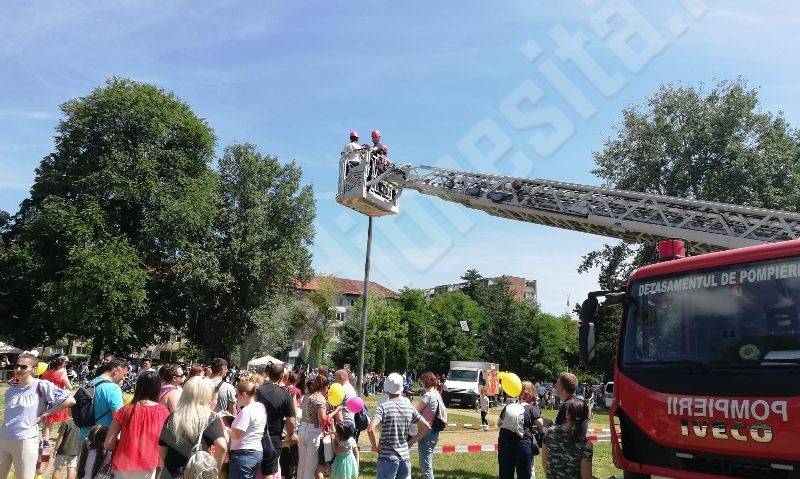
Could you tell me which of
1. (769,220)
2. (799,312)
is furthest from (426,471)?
(769,220)

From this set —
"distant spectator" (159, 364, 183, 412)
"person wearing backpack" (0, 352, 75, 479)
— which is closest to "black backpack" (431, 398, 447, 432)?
"distant spectator" (159, 364, 183, 412)

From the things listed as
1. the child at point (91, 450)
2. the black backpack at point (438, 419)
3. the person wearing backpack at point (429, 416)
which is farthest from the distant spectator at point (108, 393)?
the black backpack at point (438, 419)

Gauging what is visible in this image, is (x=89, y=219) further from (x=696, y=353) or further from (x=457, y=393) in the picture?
(x=696, y=353)

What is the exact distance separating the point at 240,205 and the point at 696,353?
127 ft

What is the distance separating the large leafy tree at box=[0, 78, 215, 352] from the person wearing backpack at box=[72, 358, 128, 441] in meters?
26.6

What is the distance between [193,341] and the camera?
137 feet

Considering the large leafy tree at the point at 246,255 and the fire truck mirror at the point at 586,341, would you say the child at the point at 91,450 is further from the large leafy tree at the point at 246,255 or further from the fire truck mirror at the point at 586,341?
the large leafy tree at the point at 246,255

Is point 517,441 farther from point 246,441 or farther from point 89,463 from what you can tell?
point 89,463

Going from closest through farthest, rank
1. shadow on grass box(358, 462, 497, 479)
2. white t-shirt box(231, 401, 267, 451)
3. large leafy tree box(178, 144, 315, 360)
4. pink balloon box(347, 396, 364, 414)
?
1. white t-shirt box(231, 401, 267, 451)
2. pink balloon box(347, 396, 364, 414)
3. shadow on grass box(358, 462, 497, 479)
4. large leafy tree box(178, 144, 315, 360)

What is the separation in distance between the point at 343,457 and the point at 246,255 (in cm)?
3364

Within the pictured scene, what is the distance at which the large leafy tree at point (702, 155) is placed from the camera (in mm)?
27875

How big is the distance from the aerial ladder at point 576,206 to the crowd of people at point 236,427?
166 inches

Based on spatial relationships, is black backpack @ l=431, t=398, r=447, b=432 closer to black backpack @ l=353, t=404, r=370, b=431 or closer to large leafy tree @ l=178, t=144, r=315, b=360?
black backpack @ l=353, t=404, r=370, b=431

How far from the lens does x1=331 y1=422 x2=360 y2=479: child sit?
25.0ft
